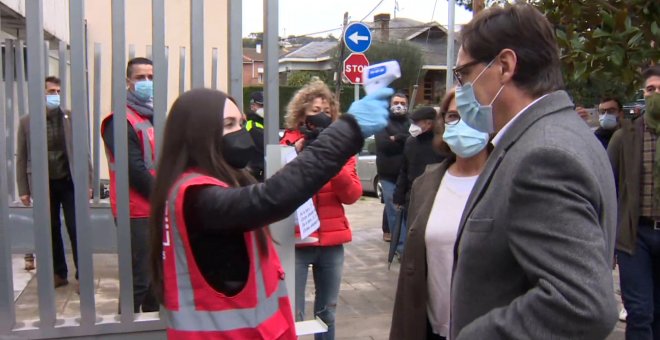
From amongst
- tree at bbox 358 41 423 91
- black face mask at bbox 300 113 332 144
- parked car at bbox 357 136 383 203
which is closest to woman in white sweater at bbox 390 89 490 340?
black face mask at bbox 300 113 332 144

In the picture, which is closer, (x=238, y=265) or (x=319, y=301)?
(x=238, y=265)

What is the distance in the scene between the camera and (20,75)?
5.93m

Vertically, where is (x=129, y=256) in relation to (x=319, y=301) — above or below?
above

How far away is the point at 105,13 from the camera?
830cm

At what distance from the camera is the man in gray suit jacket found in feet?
4.60

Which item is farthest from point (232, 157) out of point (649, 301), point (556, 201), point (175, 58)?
point (175, 58)

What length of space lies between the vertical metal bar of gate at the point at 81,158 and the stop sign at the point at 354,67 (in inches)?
336

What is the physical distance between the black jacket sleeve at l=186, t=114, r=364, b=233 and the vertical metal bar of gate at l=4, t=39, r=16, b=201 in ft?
14.2

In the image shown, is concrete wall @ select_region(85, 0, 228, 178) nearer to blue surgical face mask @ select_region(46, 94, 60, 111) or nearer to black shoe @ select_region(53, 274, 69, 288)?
blue surgical face mask @ select_region(46, 94, 60, 111)

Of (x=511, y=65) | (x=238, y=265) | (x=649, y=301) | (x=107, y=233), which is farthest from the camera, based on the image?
(x=107, y=233)

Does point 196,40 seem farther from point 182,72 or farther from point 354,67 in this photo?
point 354,67

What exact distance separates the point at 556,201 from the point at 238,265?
1.14 meters

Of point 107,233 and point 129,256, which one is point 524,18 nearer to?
point 129,256

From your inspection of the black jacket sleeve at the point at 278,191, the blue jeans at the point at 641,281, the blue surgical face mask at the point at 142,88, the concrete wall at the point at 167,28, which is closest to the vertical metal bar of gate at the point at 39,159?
the blue surgical face mask at the point at 142,88
